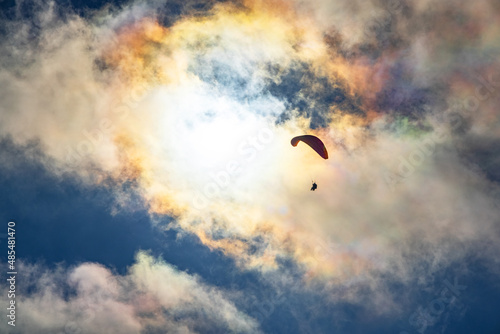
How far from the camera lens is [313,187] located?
5703 cm

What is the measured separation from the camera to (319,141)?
57.4 metres

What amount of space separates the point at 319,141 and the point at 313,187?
251 inches

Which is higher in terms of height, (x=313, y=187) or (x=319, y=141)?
(x=319, y=141)
